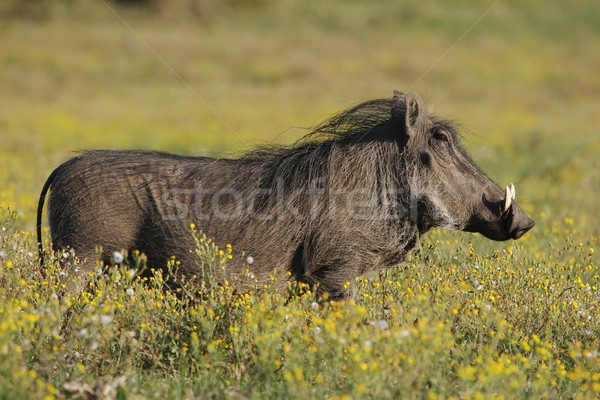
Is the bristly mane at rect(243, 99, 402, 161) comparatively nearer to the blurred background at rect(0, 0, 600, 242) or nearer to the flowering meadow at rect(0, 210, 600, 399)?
the flowering meadow at rect(0, 210, 600, 399)

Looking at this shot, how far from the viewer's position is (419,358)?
3.22 m

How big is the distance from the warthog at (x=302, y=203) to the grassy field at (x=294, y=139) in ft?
0.66

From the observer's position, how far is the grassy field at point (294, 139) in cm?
342

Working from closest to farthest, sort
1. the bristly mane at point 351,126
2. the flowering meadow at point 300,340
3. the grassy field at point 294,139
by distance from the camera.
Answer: the flowering meadow at point 300,340 → the grassy field at point 294,139 → the bristly mane at point 351,126

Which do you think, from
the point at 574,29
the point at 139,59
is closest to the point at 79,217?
the point at 139,59

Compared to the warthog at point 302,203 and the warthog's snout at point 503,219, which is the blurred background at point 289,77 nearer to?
the warthog's snout at point 503,219

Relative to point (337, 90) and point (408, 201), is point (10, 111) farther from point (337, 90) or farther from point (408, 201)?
point (408, 201)

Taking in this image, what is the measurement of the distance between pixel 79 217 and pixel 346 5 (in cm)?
3004

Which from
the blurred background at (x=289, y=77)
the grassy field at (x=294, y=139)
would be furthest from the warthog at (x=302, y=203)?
the blurred background at (x=289, y=77)

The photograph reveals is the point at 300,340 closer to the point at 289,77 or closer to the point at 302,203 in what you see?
the point at 302,203

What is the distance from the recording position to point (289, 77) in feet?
70.5

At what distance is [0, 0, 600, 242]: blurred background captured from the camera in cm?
1184

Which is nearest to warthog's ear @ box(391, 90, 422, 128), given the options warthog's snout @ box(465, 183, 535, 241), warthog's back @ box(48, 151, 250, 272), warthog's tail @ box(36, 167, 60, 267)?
warthog's snout @ box(465, 183, 535, 241)

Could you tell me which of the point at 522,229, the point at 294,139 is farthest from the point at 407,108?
the point at 294,139
